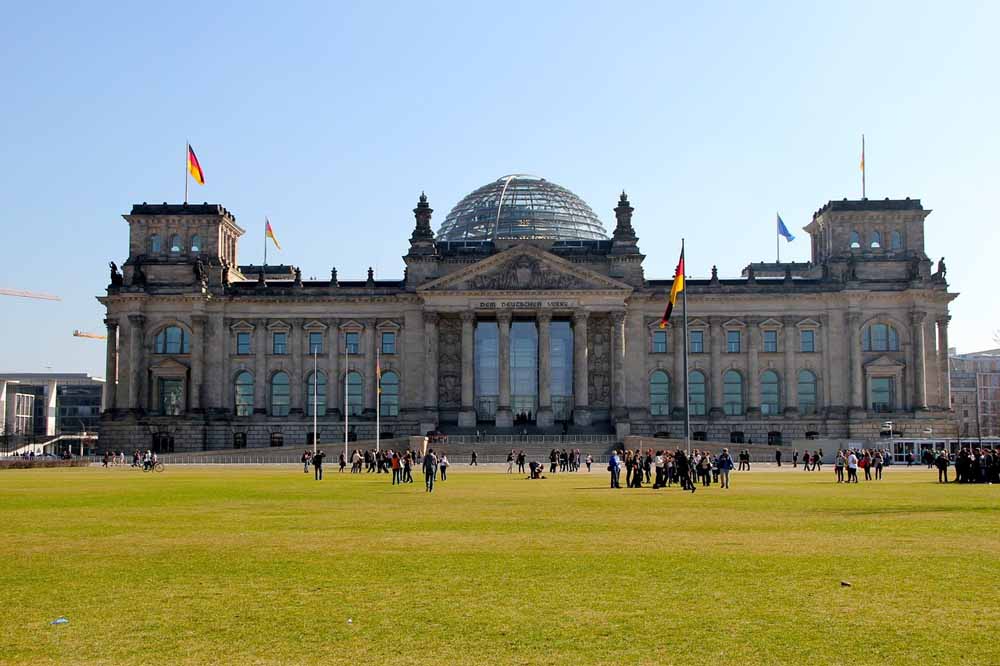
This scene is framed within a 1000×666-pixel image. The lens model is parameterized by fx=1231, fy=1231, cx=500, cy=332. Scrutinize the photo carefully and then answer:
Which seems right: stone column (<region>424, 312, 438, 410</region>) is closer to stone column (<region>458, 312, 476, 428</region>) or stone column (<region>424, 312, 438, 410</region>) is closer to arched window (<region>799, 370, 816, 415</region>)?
stone column (<region>458, 312, 476, 428</region>)

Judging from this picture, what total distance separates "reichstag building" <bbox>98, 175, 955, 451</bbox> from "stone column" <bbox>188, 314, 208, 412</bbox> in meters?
0.17

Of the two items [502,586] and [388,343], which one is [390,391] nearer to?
[388,343]

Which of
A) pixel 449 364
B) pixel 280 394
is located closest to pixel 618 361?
pixel 449 364

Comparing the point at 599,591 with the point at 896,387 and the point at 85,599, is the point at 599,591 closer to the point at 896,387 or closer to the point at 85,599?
the point at 85,599

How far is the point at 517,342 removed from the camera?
117 meters

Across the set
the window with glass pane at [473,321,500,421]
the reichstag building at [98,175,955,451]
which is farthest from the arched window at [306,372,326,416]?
the window with glass pane at [473,321,500,421]

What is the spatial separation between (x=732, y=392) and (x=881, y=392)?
44.8 ft

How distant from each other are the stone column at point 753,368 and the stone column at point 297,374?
41.6 metres

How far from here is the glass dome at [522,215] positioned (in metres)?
126

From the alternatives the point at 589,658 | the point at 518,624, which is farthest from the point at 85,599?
the point at 589,658

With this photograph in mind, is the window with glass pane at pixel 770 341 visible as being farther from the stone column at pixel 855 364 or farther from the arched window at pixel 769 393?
the stone column at pixel 855 364

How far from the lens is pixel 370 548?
24656mm

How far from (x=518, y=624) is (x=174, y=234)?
10715 cm

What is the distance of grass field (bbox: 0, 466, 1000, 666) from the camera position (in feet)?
47.2
